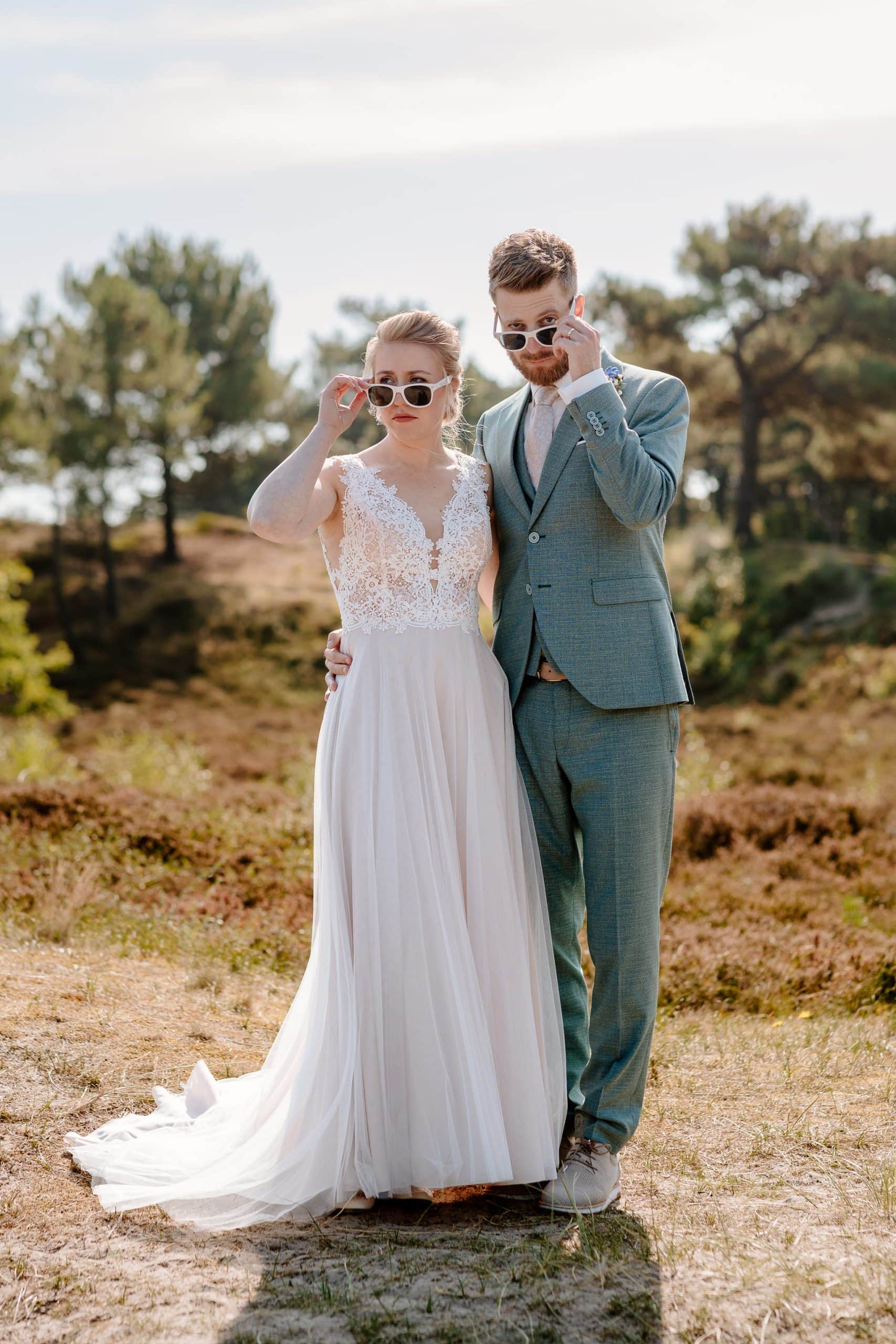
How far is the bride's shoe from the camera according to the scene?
3.20m

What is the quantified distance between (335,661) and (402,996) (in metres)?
0.98

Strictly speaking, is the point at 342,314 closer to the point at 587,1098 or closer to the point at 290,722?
the point at 290,722

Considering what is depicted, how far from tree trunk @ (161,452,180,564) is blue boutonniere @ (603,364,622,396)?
78.3ft

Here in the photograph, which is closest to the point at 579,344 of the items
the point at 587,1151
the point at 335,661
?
the point at 335,661

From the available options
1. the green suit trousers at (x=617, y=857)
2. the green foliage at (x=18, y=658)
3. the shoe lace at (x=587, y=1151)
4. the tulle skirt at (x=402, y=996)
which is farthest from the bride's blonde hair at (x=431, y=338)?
the green foliage at (x=18, y=658)

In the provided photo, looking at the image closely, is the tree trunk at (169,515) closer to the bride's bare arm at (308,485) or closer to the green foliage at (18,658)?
the green foliage at (18,658)

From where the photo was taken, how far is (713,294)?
23.6 metres

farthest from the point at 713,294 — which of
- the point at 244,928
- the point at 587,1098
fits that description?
the point at 587,1098

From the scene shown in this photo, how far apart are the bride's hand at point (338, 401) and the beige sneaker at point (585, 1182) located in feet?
7.02

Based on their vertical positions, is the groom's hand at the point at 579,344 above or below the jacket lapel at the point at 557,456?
above

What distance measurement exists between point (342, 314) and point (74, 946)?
25665 mm

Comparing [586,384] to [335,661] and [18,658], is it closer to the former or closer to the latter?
[335,661]

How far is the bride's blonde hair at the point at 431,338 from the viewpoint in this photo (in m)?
3.46

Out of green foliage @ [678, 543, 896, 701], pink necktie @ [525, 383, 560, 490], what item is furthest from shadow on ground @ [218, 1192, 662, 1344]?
green foliage @ [678, 543, 896, 701]
